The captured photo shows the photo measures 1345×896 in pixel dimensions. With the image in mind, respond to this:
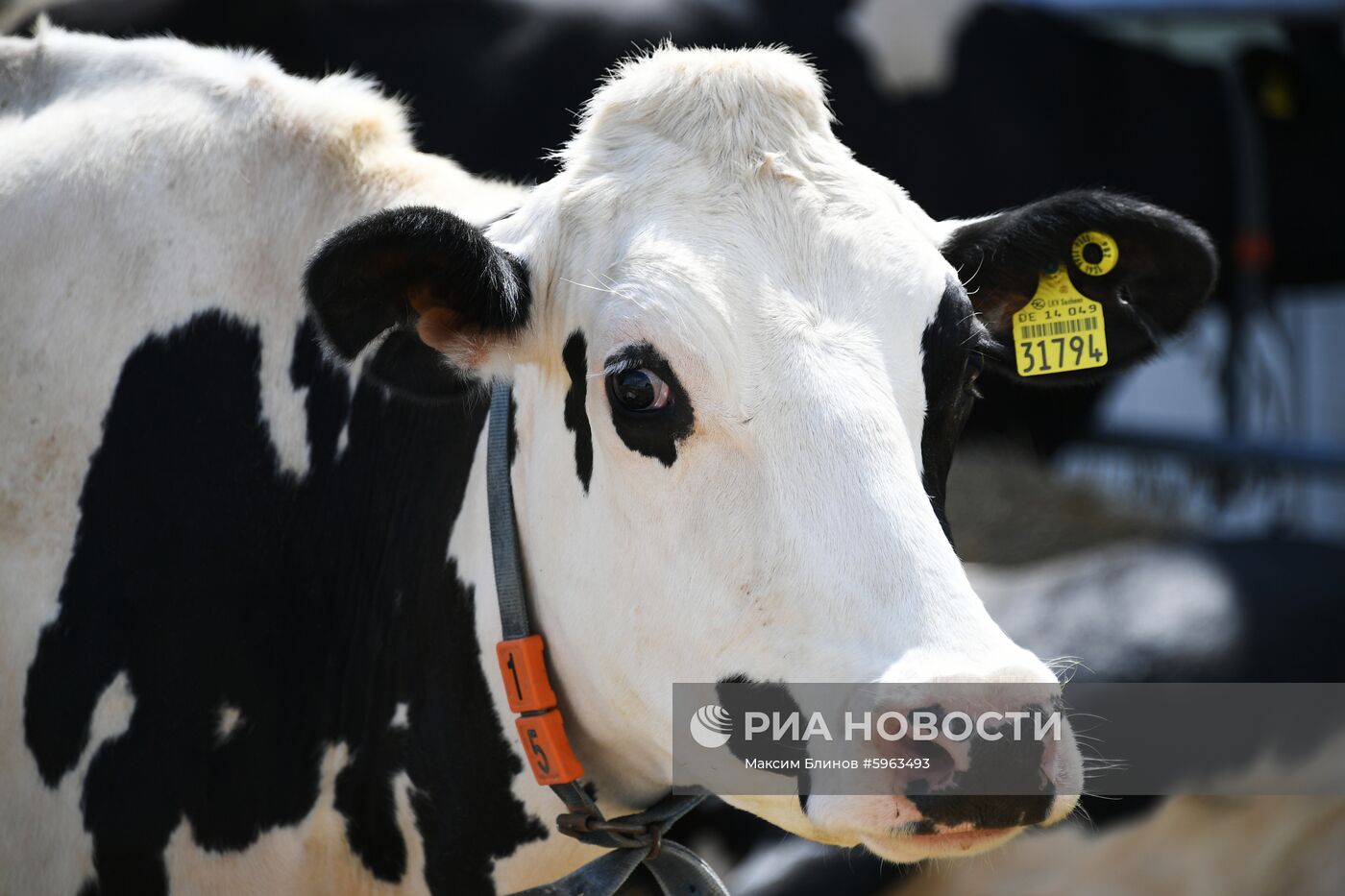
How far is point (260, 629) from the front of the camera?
250 centimetres

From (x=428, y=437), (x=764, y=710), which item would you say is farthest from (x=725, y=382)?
(x=428, y=437)

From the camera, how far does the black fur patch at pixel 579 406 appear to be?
2.23 metres

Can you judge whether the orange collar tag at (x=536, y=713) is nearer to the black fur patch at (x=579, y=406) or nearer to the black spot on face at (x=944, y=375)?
the black fur patch at (x=579, y=406)

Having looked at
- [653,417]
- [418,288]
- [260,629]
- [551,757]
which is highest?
[418,288]

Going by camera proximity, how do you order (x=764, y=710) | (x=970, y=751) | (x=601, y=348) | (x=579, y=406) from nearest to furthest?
(x=970, y=751)
(x=764, y=710)
(x=601, y=348)
(x=579, y=406)

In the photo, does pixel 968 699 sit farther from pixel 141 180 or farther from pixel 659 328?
pixel 141 180

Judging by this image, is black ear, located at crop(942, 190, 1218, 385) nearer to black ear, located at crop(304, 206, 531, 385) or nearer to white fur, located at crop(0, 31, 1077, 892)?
white fur, located at crop(0, 31, 1077, 892)

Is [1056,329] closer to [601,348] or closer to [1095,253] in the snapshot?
[1095,253]

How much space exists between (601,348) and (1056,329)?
2.87ft

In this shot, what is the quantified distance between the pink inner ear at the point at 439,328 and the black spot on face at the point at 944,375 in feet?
Result: 2.29

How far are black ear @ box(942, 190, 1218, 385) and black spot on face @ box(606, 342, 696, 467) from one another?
620mm

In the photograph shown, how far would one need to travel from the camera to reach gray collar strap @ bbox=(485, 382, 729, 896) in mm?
2289

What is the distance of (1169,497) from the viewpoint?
285 inches
